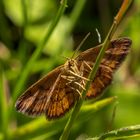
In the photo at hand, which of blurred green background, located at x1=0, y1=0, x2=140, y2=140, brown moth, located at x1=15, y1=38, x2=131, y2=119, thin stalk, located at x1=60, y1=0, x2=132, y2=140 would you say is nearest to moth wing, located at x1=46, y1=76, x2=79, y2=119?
brown moth, located at x1=15, y1=38, x2=131, y2=119

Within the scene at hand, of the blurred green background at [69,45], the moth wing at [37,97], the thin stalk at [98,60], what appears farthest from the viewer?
the blurred green background at [69,45]

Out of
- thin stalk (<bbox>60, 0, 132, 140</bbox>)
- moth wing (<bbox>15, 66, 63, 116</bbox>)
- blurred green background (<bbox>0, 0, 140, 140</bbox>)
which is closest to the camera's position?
thin stalk (<bbox>60, 0, 132, 140</bbox>)

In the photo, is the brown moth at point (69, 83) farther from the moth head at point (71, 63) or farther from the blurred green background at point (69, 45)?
the blurred green background at point (69, 45)

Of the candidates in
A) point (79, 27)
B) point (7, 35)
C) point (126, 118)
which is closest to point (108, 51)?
point (126, 118)

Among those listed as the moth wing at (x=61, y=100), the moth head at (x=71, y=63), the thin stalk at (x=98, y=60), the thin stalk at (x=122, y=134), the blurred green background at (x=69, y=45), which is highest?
the thin stalk at (x=98, y=60)

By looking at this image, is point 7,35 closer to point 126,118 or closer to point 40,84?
point 126,118

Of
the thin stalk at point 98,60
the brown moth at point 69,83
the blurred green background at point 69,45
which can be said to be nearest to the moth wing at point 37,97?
the brown moth at point 69,83

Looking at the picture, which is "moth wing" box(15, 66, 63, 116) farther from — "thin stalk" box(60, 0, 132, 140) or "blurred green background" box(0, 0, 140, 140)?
"blurred green background" box(0, 0, 140, 140)

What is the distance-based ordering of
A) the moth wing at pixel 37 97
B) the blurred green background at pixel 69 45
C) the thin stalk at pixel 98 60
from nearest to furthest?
1. the thin stalk at pixel 98 60
2. the moth wing at pixel 37 97
3. the blurred green background at pixel 69 45

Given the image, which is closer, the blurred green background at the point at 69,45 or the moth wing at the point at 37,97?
the moth wing at the point at 37,97
